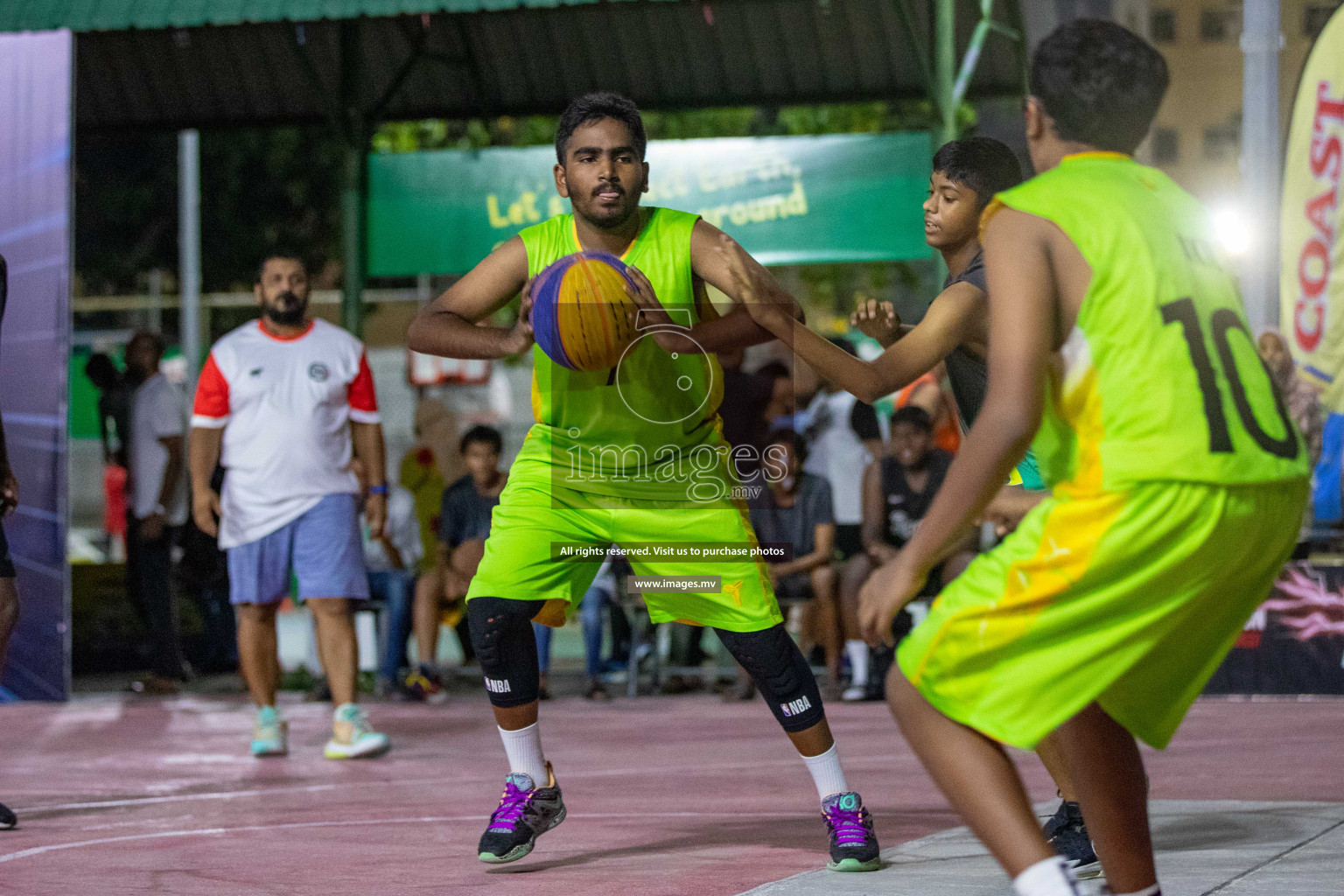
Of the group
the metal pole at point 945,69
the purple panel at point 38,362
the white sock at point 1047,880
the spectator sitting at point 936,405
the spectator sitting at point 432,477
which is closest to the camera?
the white sock at point 1047,880

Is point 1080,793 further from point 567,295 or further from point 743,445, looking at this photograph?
point 743,445

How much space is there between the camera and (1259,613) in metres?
9.53

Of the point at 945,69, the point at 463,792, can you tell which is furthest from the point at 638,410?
the point at 945,69

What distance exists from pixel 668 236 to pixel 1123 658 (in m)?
2.38

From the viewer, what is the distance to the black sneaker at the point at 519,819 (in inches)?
191

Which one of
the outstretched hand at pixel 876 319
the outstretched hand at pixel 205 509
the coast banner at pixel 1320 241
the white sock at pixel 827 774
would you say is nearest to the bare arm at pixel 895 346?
the outstretched hand at pixel 876 319

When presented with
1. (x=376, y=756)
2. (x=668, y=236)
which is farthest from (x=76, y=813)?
(x=668, y=236)

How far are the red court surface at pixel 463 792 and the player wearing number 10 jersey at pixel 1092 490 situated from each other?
5.40ft

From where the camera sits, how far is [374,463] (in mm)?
7918

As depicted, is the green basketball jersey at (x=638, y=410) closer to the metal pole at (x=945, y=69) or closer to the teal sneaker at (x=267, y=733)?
the teal sneaker at (x=267, y=733)

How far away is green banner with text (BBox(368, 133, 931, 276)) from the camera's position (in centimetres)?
1173

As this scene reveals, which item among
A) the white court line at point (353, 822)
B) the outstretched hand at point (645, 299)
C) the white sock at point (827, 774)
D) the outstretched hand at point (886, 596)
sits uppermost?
the outstretched hand at point (645, 299)

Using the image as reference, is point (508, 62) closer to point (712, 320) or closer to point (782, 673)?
point (712, 320)

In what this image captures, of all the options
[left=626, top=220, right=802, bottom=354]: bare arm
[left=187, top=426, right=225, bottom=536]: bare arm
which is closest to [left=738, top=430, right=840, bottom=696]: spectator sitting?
[left=187, top=426, right=225, bottom=536]: bare arm
